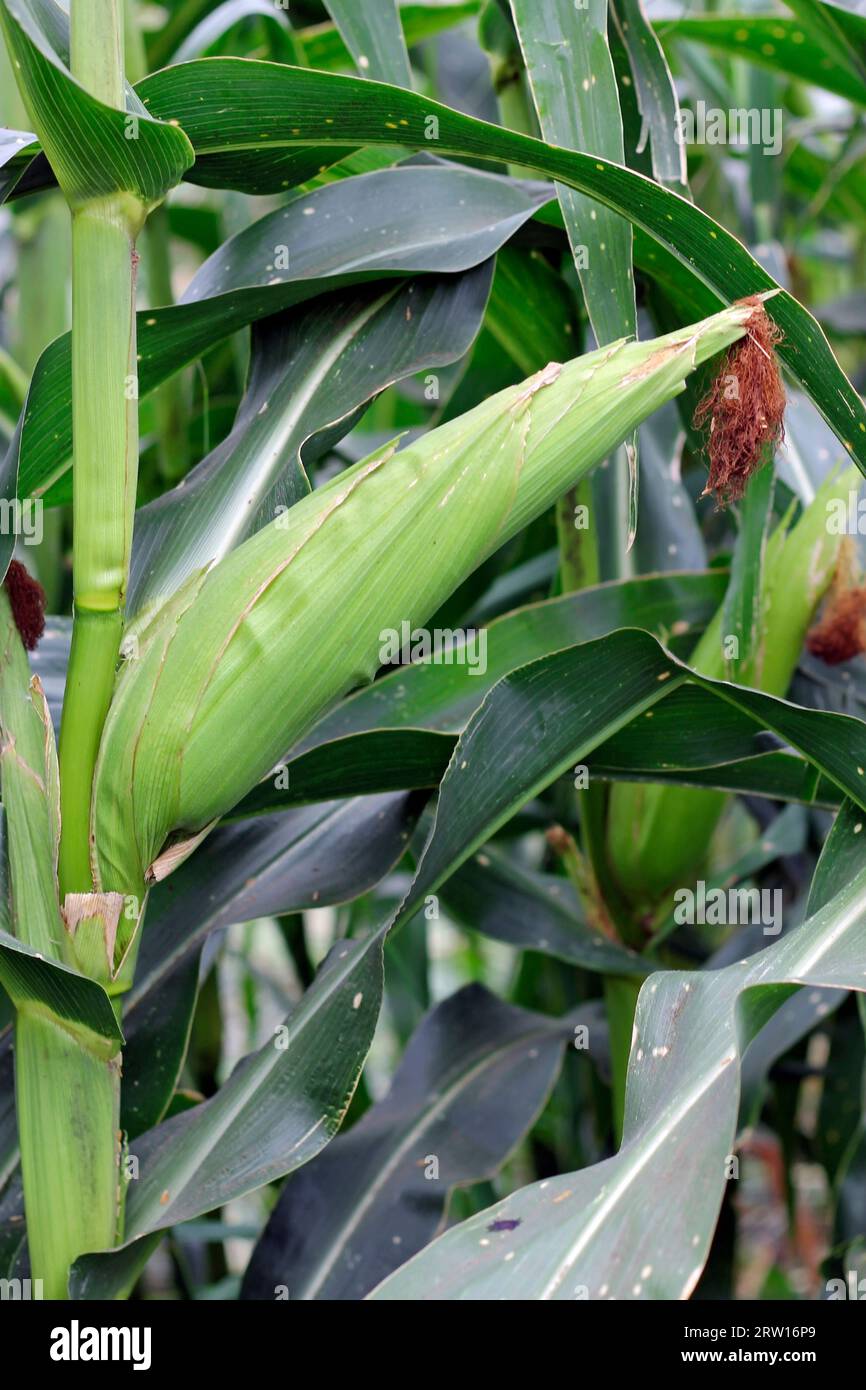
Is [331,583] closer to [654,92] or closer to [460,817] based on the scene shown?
[460,817]

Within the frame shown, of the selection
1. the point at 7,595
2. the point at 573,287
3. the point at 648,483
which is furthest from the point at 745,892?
the point at 7,595

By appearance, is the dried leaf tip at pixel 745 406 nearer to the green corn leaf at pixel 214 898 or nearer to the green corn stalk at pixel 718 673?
the green corn stalk at pixel 718 673

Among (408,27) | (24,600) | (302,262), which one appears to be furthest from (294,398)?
(408,27)

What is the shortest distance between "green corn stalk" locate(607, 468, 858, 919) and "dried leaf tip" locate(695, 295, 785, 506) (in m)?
0.20

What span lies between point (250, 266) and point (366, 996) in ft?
1.35

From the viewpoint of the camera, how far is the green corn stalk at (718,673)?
2.57 ft

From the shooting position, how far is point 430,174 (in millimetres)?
708

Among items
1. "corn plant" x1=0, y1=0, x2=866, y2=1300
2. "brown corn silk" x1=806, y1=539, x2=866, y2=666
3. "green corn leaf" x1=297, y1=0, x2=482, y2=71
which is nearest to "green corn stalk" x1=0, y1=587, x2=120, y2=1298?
"corn plant" x1=0, y1=0, x2=866, y2=1300

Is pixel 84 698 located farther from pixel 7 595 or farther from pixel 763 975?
pixel 763 975

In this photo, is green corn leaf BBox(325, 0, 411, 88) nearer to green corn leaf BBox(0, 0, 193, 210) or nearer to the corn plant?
the corn plant

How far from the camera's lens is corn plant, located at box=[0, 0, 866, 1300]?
48 cm

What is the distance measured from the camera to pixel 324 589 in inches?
18.8

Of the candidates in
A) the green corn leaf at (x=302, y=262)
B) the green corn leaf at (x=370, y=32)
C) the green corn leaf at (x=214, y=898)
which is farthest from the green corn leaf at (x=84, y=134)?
the green corn leaf at (x=214, y=898)

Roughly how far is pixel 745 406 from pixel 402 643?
0.19m
